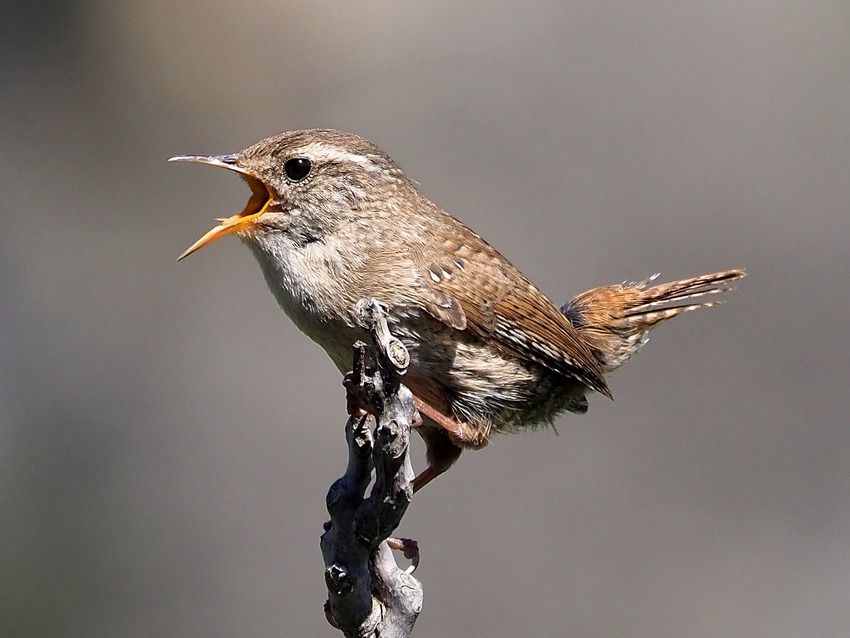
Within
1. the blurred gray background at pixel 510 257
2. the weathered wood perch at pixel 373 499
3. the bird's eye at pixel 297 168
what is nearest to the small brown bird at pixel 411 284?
the bird's eye at pixel 297 168

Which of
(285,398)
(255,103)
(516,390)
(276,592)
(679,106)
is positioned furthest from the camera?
(255,103)

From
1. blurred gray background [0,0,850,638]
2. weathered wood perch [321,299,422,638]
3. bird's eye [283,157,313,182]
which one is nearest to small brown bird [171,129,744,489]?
bird's eye [283,157,313,182]

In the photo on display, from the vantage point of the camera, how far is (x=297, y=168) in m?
2.72

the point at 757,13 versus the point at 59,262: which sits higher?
the point at 757,13

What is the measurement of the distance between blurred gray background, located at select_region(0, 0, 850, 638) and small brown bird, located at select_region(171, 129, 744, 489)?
185cm

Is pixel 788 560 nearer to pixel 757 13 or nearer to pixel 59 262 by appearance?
pixel 757 13

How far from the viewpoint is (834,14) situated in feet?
19.9

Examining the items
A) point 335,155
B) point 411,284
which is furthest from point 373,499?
point 335,155

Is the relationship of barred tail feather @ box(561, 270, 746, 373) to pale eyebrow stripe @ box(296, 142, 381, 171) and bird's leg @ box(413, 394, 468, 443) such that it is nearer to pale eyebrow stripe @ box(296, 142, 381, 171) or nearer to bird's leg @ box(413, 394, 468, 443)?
bird's leg @ box(413, 394, 468, 443)

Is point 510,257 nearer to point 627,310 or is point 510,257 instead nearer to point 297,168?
point 627,310

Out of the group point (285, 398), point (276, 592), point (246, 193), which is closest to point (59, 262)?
point (246, 193)

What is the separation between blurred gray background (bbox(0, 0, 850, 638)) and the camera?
461 centimetres

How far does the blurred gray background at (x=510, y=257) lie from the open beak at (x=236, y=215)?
2.19m

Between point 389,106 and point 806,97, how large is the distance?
2237mm
